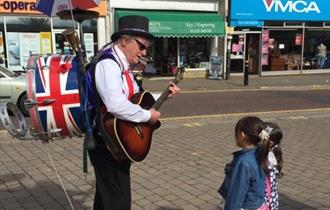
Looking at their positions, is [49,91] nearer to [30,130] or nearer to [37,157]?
[30,130]

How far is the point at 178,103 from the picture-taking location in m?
13.2

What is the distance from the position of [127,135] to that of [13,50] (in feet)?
53.1

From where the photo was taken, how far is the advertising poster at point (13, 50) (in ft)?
58.9

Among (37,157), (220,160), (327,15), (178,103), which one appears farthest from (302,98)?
(327,15)

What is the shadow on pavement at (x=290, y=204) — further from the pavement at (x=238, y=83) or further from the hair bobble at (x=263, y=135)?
the pavement at (x=238, y=83)

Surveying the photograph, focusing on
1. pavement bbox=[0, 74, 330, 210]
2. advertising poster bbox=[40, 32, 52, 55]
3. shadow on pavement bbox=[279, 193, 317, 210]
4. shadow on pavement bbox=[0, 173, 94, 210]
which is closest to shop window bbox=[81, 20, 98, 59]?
advertising poster bbox=[40, 32, 52, 55]

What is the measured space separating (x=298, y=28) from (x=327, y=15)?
204 cm

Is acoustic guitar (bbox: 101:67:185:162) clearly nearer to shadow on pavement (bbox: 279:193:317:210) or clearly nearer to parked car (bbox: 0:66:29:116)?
shadow on pavement (bbox: 279:193:317:210)

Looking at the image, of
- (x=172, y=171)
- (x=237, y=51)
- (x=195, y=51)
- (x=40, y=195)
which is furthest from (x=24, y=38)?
(x=40, y=195)

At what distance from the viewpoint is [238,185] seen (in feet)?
9.74

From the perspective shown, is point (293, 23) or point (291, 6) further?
point (293, 23)

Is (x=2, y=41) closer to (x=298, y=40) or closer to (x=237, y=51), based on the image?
(x=237, y=51)

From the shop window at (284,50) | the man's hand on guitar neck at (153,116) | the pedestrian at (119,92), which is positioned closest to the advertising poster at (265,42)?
the shop window at (284,50)

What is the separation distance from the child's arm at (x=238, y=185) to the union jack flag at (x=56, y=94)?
109 cm
